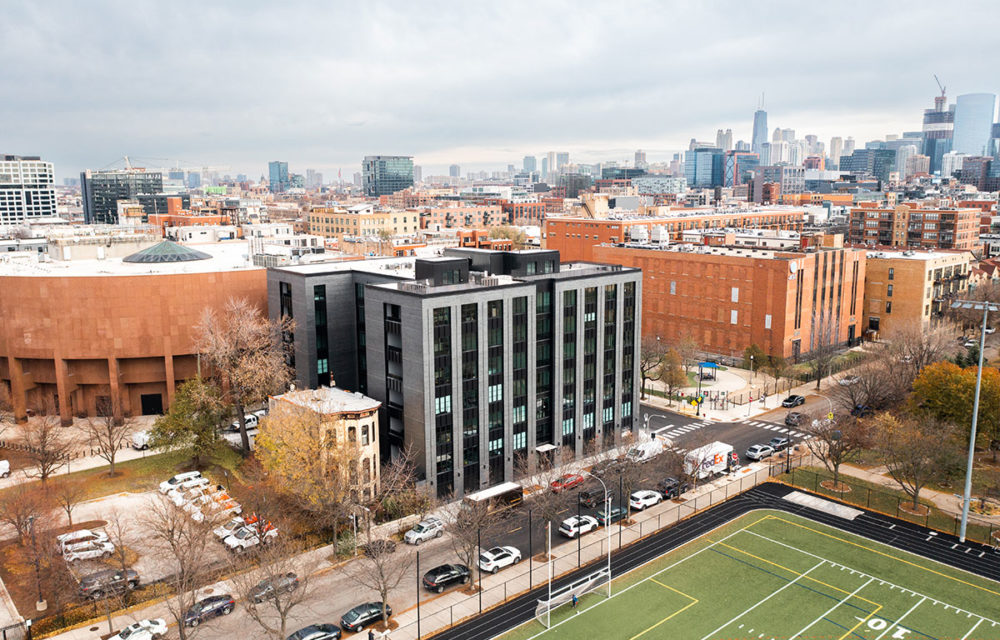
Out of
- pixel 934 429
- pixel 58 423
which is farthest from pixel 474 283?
pixel 58 423

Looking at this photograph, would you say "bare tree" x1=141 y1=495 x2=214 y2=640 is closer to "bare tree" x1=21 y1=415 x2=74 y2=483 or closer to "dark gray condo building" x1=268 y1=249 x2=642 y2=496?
"bare tree" x1=21 y1=415 x2=74 y2=483

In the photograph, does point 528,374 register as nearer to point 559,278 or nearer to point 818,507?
point 559,278

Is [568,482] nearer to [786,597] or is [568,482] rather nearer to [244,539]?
[786,597]

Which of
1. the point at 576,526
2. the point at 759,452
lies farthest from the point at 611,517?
the point at 759,452

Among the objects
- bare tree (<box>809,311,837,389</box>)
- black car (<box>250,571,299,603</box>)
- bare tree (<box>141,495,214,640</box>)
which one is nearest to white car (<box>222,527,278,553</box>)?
bare tree (<box>141,495,214,640</box>)

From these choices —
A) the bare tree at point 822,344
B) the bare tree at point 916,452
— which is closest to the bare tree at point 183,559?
the bare tree at point 916,452

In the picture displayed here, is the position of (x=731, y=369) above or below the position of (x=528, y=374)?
below
